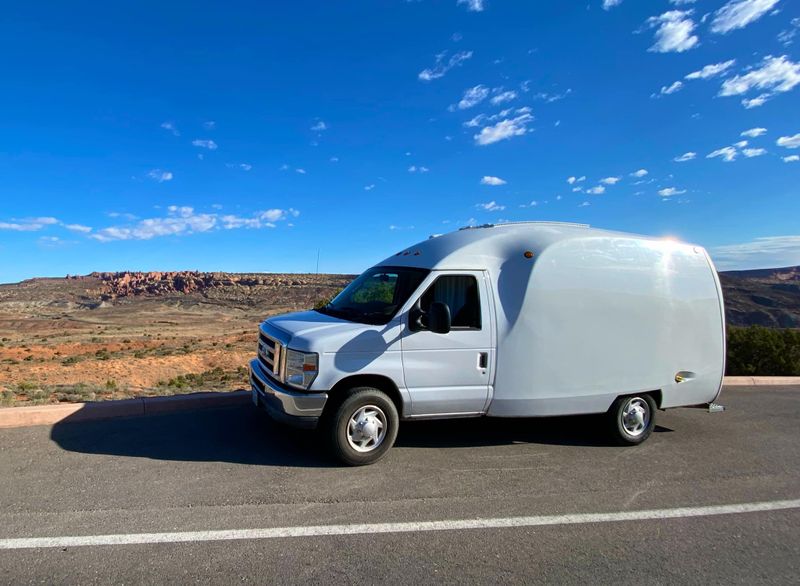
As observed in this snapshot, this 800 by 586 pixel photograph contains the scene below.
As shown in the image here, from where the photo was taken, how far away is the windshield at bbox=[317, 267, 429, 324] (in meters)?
5.37

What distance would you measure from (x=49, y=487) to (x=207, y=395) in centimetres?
278

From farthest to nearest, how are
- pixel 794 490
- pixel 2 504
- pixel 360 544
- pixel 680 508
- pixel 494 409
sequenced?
pixel 494 409 < pixel 794 490 < pixel 680 508 < pixel 2 504 < pixel 360 544

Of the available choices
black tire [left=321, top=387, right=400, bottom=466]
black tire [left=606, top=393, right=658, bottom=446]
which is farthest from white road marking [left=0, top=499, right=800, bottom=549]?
black tire [left=606, top=393, right=658, bottom=446]

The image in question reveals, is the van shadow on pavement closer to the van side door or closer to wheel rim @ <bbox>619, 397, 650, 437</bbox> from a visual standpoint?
wheel rim @ <bbox>619, 397, 650, 437</bbox>

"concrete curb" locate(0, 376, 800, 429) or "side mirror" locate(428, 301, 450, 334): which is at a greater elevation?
"side mirror" locate(428, 301, 450, 334)

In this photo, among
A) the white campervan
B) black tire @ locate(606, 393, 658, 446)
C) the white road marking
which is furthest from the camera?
black tire @ locate(606, 393, 658, 446)

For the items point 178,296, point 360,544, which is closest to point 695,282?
point 360,544

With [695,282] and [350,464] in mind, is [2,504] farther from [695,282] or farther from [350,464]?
[695,282]

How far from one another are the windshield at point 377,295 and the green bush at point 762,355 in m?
12.7

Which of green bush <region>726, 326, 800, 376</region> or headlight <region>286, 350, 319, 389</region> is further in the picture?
green bush <region>726, 326, 800, 376</region>

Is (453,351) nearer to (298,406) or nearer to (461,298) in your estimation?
(461,298)

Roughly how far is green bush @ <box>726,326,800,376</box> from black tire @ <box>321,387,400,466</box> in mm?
13054

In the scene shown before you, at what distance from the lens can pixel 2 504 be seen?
13.4 feet

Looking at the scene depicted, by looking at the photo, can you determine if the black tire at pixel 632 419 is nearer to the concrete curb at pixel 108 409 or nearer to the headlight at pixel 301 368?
the headlight at pixel 301 368
